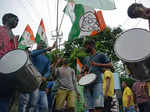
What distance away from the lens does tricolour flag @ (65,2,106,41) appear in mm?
9710

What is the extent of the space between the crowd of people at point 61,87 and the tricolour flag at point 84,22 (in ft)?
10.4

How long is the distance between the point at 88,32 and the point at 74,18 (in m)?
1.72

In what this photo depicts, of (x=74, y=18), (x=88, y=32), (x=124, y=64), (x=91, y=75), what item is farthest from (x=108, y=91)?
(x=74, y=18)

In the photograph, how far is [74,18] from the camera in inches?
436

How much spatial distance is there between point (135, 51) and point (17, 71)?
139cm

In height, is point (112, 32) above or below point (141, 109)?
above

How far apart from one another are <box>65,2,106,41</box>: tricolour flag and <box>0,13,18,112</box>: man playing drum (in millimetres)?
5931

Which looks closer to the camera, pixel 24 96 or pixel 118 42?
pixel 118 42

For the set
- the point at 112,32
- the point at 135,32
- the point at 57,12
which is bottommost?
the point at 135,32

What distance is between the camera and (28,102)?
464cm

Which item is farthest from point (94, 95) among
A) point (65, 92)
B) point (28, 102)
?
point (65, 92)

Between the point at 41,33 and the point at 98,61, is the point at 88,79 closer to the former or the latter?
the point at 98,61

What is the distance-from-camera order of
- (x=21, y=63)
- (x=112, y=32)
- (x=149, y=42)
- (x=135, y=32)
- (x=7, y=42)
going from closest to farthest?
(x=149, y=42)
(x=135, y=32)
(x=21, y=63)
(x=7, y=42)
(x=112, y=32)

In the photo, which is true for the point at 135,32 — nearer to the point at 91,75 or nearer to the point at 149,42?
the point at 149,42
